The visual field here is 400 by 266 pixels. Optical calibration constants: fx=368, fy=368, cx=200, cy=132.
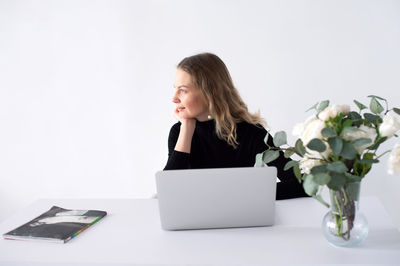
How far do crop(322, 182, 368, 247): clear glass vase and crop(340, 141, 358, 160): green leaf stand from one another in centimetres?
13

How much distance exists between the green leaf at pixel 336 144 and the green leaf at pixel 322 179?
6 centimetres

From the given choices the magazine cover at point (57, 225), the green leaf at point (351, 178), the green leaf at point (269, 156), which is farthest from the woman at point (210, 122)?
the green leaf at point (351, 178)

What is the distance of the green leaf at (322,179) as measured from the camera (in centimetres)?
84

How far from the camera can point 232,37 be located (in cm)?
276

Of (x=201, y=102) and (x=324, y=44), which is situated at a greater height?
(x=324, y=44)

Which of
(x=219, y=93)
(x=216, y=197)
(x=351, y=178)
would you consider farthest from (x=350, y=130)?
(x=219, y=93)

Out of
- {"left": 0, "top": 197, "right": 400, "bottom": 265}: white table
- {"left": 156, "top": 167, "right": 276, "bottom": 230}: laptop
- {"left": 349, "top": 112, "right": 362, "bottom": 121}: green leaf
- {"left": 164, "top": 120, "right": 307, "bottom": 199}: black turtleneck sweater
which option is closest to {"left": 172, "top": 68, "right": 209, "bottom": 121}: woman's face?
{"left": 164, "top": 120, "right": 307, "bottom": 199}: black turtleneck sweater

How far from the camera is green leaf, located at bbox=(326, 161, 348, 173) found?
0.85 m

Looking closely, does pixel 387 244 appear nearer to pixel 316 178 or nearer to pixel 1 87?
pixel 316 178

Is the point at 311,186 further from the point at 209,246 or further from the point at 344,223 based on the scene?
the point at 209,246

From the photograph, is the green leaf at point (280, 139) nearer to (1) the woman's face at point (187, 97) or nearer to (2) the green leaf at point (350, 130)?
(2) the green leaf at point (350, 130)

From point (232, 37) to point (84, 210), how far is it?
6.07 feet

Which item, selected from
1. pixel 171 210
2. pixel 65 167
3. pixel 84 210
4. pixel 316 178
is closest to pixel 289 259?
pixel 316 178

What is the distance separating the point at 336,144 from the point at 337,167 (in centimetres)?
5
